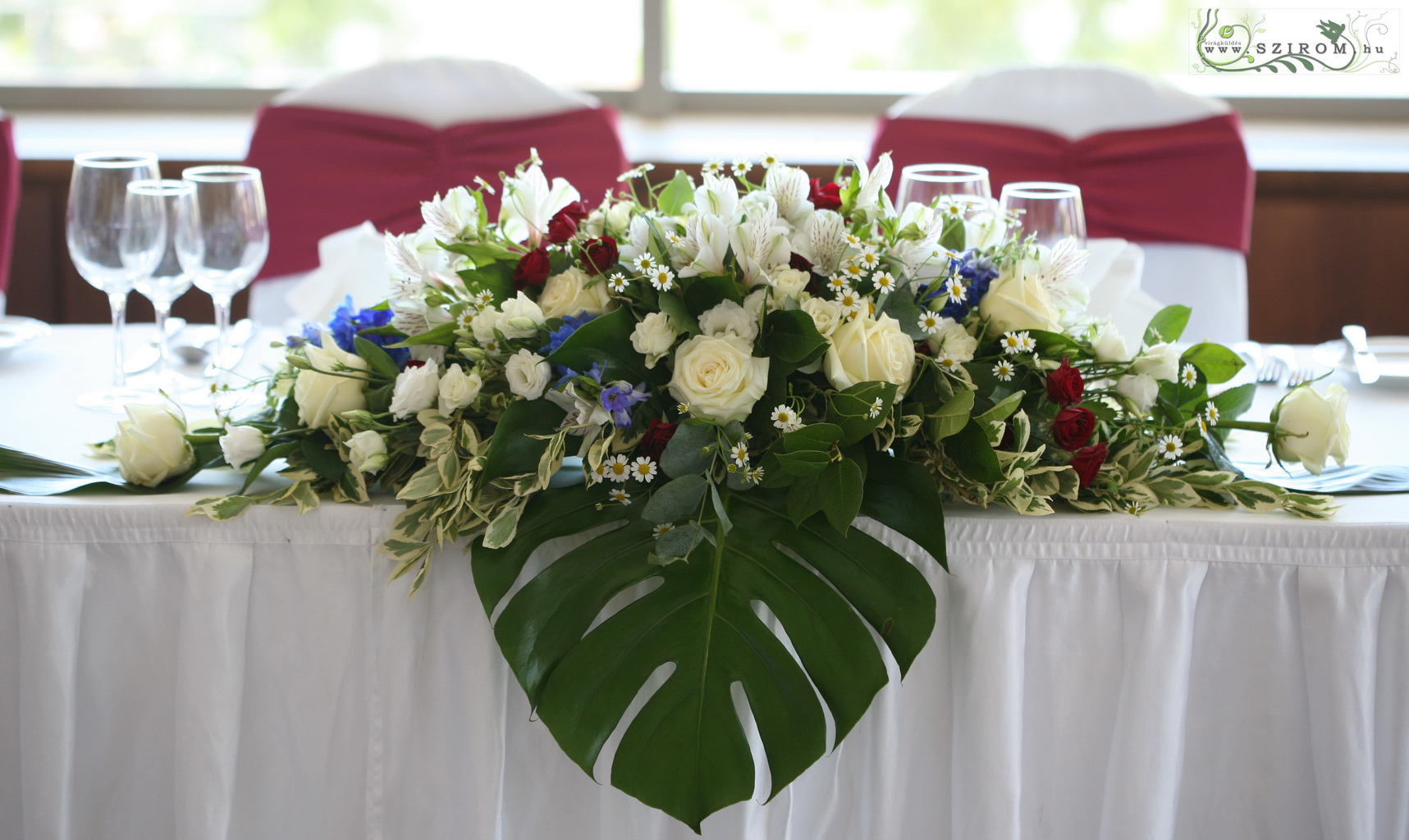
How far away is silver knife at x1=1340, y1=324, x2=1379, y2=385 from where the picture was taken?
129cm

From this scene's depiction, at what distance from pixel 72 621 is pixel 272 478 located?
0.63 ft

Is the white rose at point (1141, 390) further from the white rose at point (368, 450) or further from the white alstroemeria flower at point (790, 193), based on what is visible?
the white rose at point (368, 450)

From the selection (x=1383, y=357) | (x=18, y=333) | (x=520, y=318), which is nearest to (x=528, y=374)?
(x=520, y=318)

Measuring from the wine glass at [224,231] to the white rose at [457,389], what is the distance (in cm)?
45

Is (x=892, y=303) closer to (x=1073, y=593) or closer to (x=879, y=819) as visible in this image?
(x=1073, y=593)

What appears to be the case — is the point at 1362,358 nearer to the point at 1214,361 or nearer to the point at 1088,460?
the point at 1214,361

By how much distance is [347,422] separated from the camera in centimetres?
94

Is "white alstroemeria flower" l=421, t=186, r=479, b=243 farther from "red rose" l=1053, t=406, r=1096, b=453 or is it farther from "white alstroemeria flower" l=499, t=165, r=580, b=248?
"red rose" l=1053, t=406, r=1096, b=453

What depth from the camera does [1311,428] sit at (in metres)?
0.94

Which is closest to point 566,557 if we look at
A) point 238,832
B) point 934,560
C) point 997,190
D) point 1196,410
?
point 934,560

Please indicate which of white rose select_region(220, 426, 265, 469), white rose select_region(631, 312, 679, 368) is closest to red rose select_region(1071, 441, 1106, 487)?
white rose select_region(631, 312, 679, 368)

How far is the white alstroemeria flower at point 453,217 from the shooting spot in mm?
960

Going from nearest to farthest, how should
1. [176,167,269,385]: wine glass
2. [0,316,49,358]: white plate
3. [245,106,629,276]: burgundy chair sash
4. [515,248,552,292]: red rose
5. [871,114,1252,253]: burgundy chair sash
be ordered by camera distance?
[515,248,552,292]: red rose → [176,167,269,385]: wine glass → [0,316,49,358]: white plate → [871,114,1252,253]: burgundy chair sash → [245,106,629,276]: burgundy chair sash

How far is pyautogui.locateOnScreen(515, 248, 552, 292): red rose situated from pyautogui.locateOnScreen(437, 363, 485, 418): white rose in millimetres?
86
